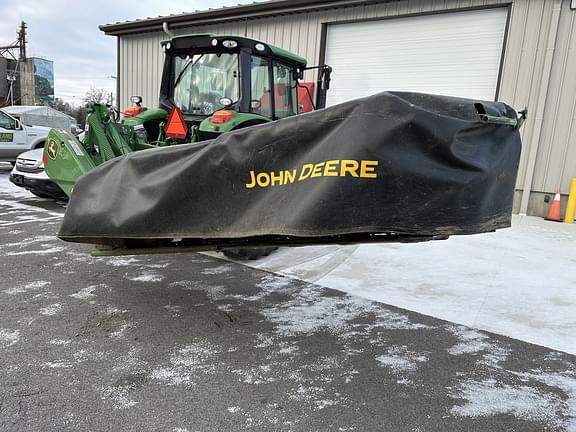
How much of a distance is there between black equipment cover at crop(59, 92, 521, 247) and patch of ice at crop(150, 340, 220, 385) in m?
0.81

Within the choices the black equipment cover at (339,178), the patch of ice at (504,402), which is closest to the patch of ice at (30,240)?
the black equipment cover at (339,178)

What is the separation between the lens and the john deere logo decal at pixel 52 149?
448 cm

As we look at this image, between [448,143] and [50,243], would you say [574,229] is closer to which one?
[448,143]

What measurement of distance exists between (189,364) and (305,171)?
4.72ft

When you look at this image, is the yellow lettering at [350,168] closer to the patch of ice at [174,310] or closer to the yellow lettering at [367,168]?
the yellow lettering at [367,168]

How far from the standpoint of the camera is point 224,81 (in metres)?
5.16

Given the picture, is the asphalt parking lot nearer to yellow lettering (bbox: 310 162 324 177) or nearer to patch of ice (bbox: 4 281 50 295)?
patch of ice (bbox: 4 281 50 295)

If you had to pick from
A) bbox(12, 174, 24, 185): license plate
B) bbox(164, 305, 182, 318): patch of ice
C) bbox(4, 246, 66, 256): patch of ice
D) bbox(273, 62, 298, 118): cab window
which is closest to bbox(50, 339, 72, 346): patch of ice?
bbox(164, 305, 182, 318): patch of ice

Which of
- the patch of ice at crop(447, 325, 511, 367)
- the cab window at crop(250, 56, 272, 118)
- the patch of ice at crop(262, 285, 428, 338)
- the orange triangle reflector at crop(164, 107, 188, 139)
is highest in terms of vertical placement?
the cab window at crop(250, 56, 272, 118)

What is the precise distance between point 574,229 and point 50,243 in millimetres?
8106

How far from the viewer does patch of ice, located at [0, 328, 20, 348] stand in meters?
3.00

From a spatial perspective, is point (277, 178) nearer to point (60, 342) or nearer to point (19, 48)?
point (60, 342)

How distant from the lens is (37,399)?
7.95 feet

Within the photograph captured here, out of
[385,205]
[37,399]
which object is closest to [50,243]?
[37,399]
